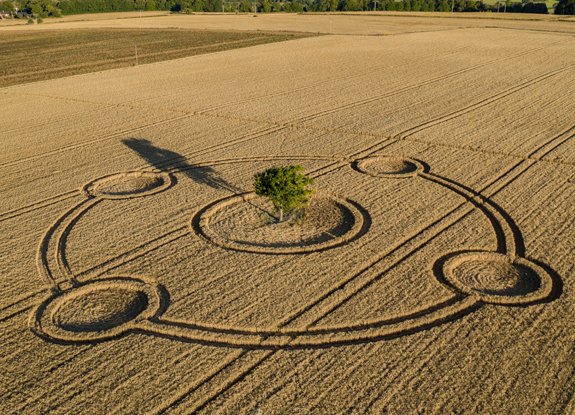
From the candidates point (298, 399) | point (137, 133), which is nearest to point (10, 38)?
point (137, 133)

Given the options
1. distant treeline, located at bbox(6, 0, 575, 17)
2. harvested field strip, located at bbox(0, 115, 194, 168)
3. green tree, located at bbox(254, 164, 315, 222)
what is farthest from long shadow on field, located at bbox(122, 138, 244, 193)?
distant treeline, located at bbox(6, 0, 575, 17)

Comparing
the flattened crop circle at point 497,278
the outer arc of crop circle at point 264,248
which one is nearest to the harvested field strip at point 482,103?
the outer arc of crop circle at point 264,248

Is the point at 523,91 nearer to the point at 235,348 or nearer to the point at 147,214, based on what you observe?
the point at 147,214

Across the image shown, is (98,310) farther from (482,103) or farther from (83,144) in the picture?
(482,103)

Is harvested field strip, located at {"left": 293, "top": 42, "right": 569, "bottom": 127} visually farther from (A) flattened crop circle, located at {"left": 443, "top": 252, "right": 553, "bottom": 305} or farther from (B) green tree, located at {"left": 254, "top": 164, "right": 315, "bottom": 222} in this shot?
(A) flattened crop circle, located at {"left": 443, "top": 252, "right": 553, "bottom": 305}

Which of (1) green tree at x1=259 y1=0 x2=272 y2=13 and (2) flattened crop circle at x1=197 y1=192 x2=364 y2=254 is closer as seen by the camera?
(2) flattened crop circle at x1=197 y1=192 x2=364 y2=254

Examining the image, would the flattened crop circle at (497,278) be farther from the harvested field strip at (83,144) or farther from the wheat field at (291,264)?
the harvested field strip at (83,144)
